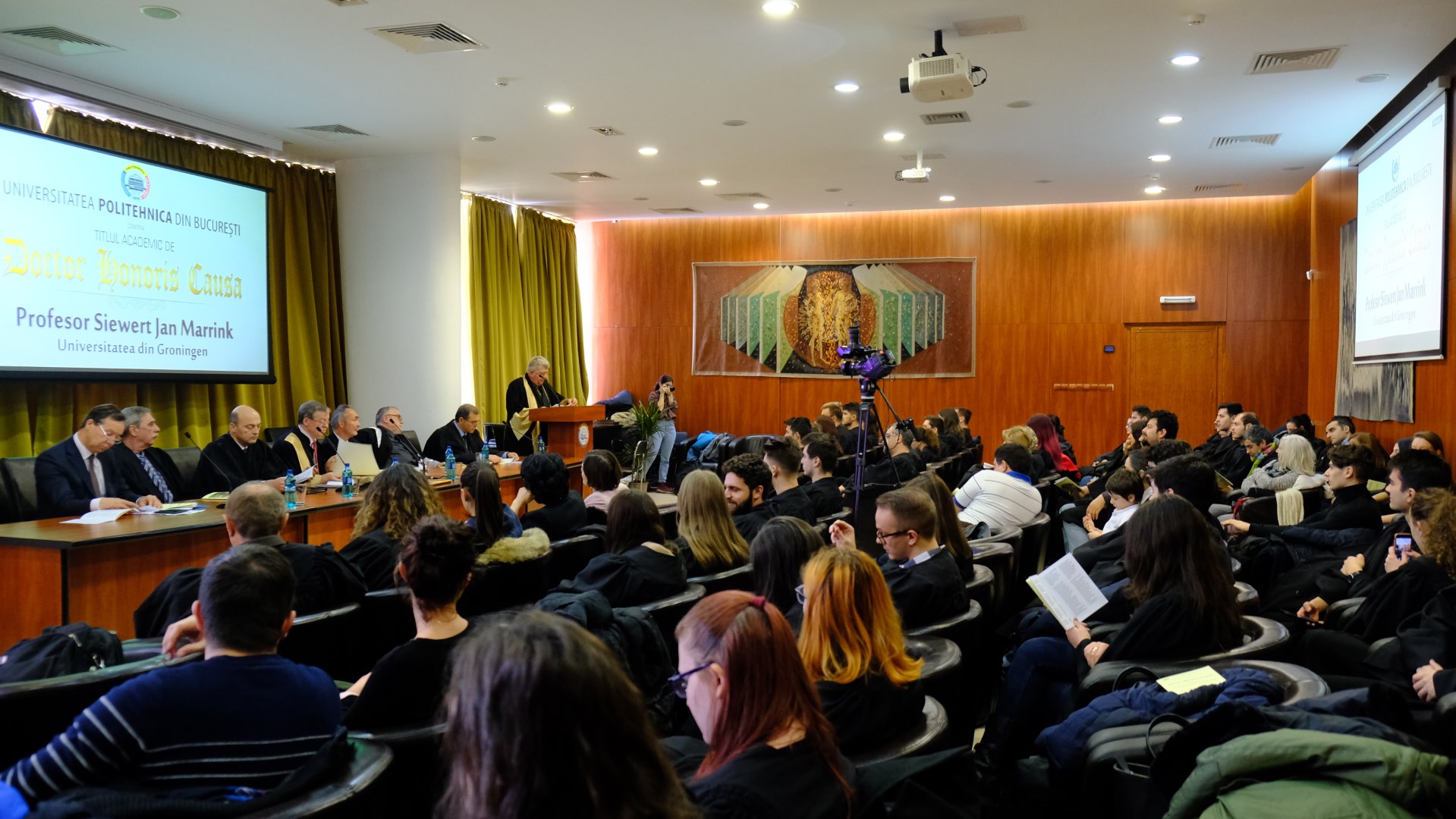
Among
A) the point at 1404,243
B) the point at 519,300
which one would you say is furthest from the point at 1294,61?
the point at 519,300

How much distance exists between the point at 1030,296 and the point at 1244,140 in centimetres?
398

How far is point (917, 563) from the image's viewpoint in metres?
3.09

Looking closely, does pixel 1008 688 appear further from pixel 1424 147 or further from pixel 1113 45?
pixel 1424 147

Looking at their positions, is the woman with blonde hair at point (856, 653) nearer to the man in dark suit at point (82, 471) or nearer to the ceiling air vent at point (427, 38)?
the man in dark suit at point (82, 471)

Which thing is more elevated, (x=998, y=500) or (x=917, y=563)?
(x=917, y=563)

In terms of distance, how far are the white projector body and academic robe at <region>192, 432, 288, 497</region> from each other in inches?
186

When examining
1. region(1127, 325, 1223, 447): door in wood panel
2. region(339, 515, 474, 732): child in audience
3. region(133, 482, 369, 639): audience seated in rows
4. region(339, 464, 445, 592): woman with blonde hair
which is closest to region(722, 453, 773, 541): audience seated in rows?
region(339, 464, 445, 592): woman with blonde hair

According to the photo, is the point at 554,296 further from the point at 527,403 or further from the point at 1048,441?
the point at 1048,441

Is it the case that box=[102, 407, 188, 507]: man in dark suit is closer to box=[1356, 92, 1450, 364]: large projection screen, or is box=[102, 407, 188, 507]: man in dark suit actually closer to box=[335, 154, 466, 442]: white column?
box=[335, 154, 466, 442]: white column

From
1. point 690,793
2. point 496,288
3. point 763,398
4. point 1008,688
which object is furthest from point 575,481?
point 690,793

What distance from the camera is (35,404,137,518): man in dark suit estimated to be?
5.37m

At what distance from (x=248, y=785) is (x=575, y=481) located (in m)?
7.02

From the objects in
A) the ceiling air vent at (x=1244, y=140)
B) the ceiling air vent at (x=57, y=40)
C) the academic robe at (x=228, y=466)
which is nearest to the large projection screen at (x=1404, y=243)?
the ceiling air vent at (x=1244, y=140)

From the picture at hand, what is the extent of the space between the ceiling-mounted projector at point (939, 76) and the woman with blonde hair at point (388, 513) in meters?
3.69
